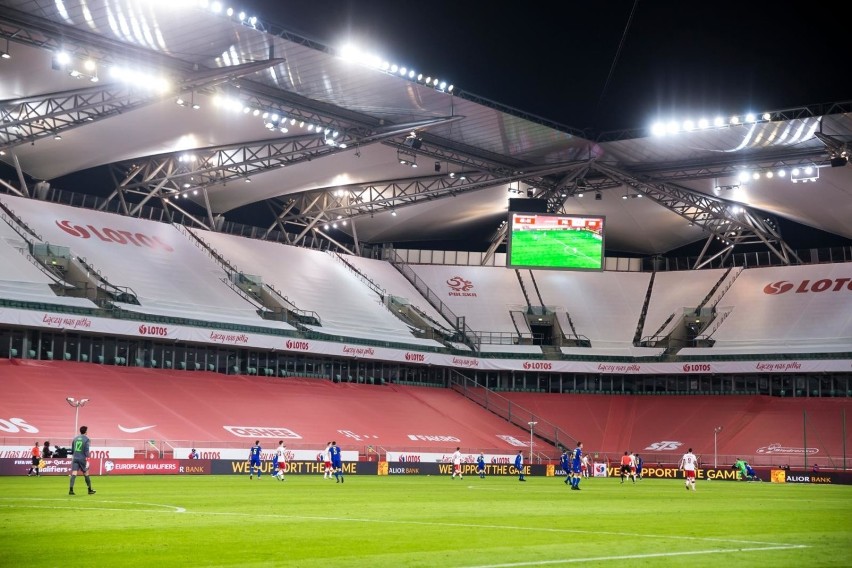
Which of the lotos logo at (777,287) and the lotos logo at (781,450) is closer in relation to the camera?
the lotos logo at (781,450)

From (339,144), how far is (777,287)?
3916 cm

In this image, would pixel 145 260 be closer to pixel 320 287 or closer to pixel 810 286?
pixel 320 287

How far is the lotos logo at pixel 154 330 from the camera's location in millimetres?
55938

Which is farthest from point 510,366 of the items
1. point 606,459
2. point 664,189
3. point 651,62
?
point 651,62

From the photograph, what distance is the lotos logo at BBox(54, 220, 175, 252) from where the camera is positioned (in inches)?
2410

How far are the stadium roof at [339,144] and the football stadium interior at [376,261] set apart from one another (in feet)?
0.70

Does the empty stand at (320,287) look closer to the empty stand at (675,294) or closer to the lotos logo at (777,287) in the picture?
the empty stand at (675,294)

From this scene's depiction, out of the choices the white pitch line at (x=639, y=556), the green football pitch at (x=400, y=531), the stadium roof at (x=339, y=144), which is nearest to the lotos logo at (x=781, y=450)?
the stadium roof at (x=339, y=144)

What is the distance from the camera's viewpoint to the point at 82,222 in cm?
6294

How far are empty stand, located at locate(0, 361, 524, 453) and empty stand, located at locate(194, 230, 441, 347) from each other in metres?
3.96

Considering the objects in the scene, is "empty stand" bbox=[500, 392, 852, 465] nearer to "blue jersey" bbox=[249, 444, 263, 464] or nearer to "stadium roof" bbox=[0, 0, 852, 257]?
"stadium roof" bbox=[0, 0, 852, 257]

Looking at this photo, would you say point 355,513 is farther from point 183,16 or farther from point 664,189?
point 664,189

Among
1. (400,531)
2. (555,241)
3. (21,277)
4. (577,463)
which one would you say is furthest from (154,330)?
(400,531)

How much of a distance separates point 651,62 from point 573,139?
7.58 meters
